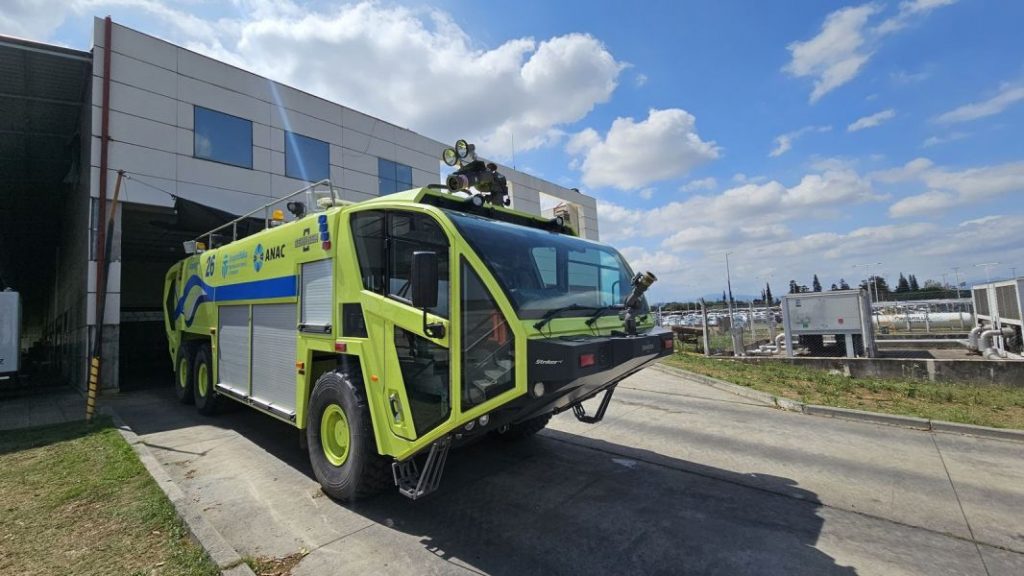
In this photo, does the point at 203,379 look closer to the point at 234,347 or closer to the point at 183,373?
the point at 183,373

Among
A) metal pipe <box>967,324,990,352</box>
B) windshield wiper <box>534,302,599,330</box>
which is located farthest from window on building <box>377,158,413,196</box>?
metal pipe <box>967,324,990,352</box>

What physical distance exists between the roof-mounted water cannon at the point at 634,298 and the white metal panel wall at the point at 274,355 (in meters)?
3.57

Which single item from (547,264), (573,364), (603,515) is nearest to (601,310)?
(547,264)

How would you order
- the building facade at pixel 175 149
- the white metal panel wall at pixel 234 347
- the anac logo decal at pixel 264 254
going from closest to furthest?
1. the anac logo decal at pixel 264 254
2. the white metal panel wall at pixel 234 347
3. the building facade at pixel 175 149

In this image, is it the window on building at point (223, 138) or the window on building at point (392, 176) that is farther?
the window on building at point (392, 176)

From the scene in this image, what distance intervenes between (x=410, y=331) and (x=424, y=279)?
60 cm

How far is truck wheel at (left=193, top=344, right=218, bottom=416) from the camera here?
24.6ft

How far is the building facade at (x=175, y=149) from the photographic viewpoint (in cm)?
1027

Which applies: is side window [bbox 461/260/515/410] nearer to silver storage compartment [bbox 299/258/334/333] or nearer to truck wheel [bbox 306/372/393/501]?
truck wheel [bbox 306/372/393/501]

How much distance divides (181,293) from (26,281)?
3989 cm

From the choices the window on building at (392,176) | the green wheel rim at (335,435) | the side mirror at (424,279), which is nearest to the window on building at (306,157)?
the window on building at (392,176)

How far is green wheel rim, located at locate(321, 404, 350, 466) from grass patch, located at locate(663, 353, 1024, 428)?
24.4 ft

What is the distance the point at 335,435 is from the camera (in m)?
4.47

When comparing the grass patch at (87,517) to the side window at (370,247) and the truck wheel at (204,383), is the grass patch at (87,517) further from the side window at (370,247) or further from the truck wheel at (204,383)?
the side window at (370,247)
